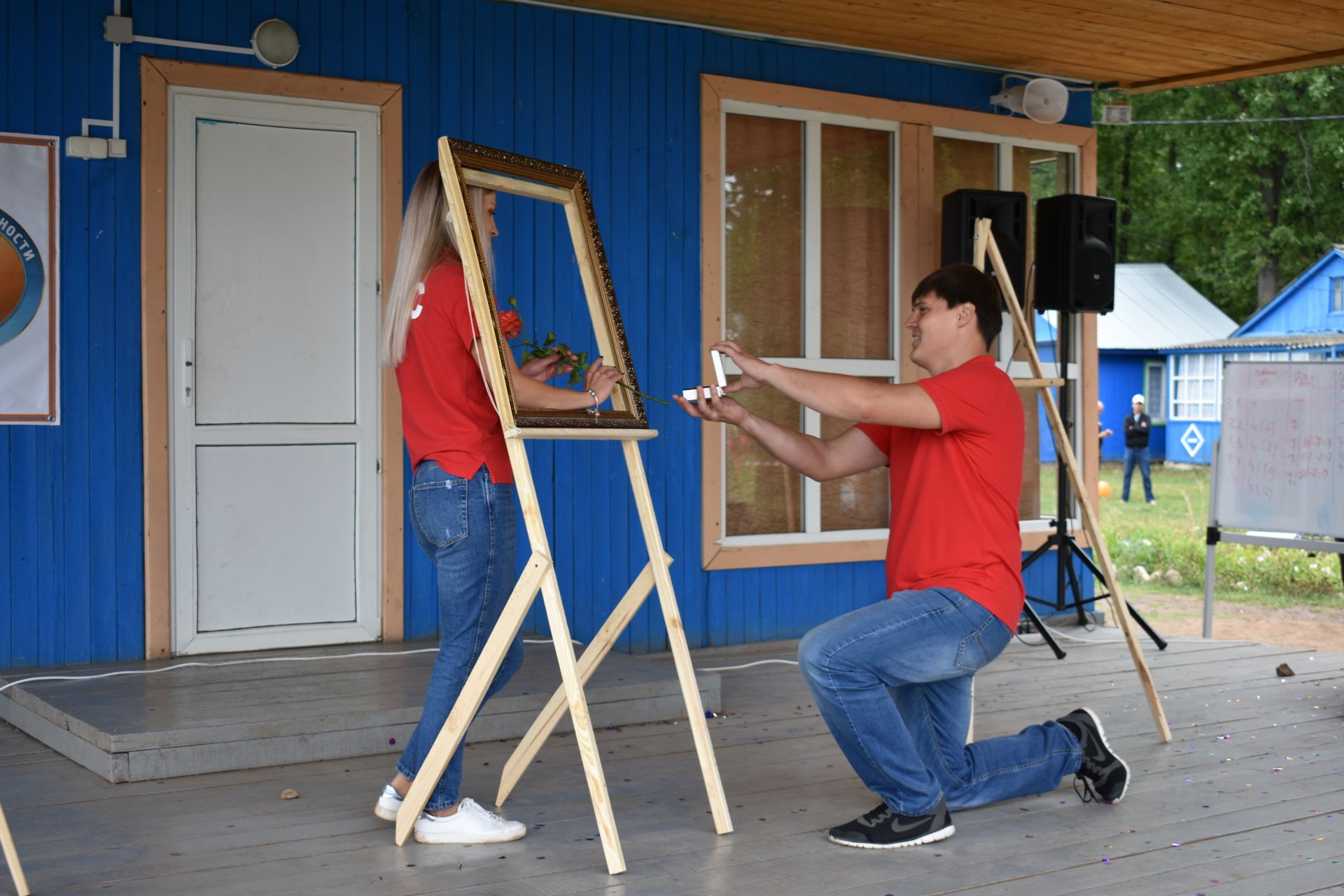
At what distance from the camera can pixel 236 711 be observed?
4.01 meters

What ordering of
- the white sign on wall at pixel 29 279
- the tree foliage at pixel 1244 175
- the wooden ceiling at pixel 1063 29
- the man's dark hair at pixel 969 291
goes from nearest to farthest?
the man's dark hair at pixel 969 291 < the white sign on wall at pixel 29 279 < the wooden ceiling at pixel 1063 29 < the tree foliage at pixel 1244 175

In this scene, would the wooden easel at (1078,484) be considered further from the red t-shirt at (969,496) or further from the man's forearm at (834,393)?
the man's forearm at (834,393)

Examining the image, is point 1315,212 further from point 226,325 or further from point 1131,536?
point 226,325

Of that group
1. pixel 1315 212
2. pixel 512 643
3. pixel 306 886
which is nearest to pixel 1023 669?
pixel 512 643

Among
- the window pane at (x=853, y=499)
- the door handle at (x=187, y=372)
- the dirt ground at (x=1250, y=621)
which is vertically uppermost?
the door handle at (x=187, y=372)

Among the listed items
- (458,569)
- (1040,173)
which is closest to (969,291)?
(458,569)

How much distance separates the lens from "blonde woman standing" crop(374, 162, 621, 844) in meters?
3.09

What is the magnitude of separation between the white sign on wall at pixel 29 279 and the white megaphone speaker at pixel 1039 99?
4182mm

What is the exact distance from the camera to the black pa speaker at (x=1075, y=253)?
20.4 feet

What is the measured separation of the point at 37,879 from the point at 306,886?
1.86 ft

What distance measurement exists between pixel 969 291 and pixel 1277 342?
63.6ft

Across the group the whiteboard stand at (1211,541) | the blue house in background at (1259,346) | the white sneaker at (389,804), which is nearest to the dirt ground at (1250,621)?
the whiteboard stand at (1211,541)

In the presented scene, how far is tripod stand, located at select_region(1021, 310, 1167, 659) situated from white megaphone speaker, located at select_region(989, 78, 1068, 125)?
937mm

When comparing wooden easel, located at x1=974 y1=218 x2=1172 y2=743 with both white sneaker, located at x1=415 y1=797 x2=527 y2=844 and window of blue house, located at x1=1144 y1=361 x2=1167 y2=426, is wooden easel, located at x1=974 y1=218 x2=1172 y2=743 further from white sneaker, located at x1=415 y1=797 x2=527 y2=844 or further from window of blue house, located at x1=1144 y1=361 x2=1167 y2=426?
window of blue house, located at x1=1144 y1=361 x2=1167 y2=426
